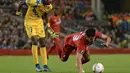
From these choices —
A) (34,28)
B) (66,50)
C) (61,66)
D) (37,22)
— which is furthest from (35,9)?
(61,66)

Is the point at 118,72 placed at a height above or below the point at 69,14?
above

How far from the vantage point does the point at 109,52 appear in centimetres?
2573

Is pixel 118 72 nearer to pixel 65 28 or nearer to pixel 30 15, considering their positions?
pixel 30 15

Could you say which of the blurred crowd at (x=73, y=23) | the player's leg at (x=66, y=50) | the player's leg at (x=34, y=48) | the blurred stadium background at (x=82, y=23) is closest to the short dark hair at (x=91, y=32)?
the player's leg at (x=66, y=50)

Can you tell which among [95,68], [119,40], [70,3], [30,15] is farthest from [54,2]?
[95,68]

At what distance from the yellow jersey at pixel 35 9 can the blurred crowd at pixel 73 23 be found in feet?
36.2

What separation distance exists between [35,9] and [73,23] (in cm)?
1512

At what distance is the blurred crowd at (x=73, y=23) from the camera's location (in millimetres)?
24969

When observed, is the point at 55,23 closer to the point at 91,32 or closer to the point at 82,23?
the point at 82,23

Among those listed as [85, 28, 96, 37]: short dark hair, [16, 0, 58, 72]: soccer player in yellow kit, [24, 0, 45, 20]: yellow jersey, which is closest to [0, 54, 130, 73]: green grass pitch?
[16, 0, 58, 72]: soccer player in yellow kit

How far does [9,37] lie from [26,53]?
133cm

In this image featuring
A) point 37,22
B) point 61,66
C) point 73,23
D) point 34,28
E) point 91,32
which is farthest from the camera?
point 73,23

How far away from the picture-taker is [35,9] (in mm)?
13641

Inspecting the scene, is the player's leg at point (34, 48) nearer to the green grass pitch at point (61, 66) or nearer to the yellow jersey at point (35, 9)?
the green grass pitch at point (61, 66)
